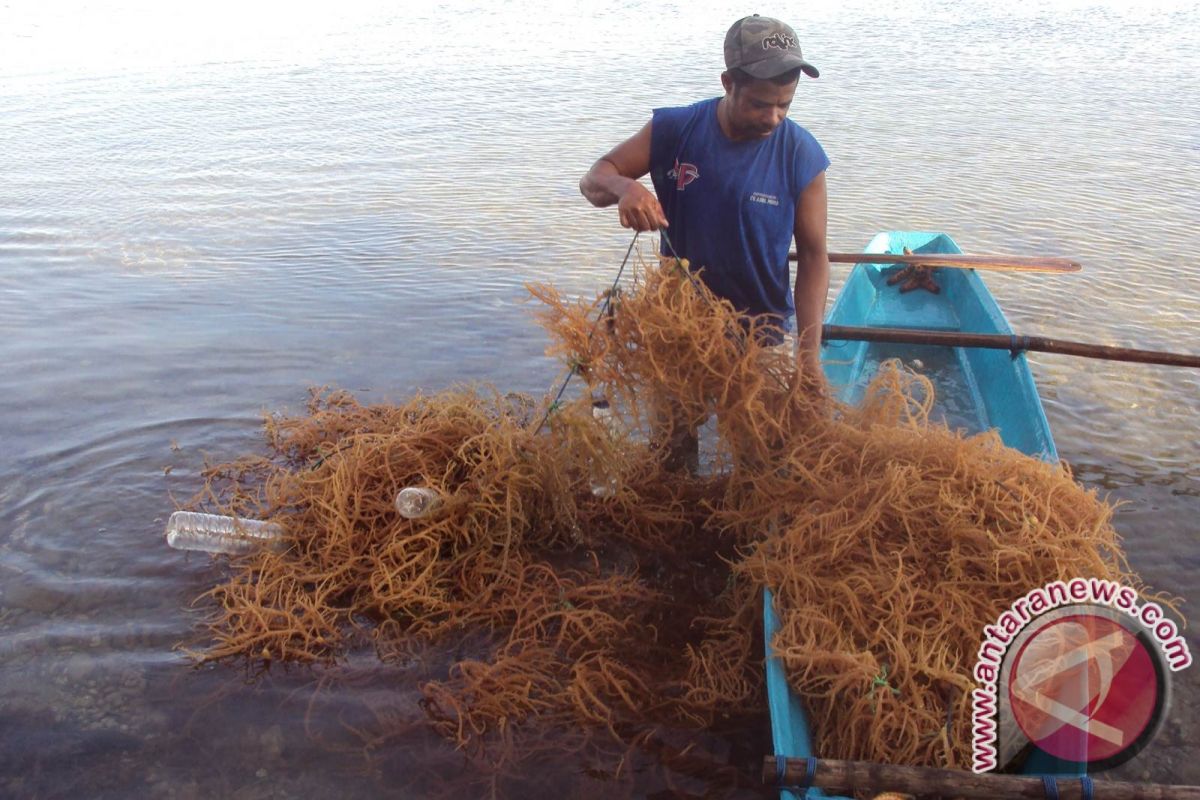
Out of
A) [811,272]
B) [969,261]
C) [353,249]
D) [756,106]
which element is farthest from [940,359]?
[353,249]

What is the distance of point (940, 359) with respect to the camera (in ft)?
21.7

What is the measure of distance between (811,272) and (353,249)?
6797mm

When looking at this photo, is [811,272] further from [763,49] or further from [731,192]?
[763,49]

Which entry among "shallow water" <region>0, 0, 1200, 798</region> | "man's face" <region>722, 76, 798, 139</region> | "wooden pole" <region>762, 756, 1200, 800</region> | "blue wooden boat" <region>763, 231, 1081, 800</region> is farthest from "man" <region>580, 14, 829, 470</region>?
"shallow water" <region>0, 0, 1200, 798</region>

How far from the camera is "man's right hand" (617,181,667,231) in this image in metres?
3.39

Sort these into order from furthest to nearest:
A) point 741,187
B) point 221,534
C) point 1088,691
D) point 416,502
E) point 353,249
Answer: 1. point 353,249
2. point 221,534
3. point 416,502
4. point 741,187
5. point 1088,691

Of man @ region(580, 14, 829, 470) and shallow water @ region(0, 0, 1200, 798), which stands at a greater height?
man @ region(580, 14, 829, 470)

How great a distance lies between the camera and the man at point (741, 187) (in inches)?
136

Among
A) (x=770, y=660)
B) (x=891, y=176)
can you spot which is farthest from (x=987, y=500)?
(x=891, y=176)

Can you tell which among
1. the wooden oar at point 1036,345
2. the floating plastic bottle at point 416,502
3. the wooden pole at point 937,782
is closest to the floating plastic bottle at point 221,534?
the floating plastic bottle at point 416,502

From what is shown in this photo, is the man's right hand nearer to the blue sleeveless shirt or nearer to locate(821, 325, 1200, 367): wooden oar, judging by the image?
the blue sleeveless shirt

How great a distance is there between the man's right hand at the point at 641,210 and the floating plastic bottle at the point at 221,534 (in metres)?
2.48

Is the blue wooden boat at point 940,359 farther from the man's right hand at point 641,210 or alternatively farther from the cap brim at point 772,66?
the cap brim at point 772,66
